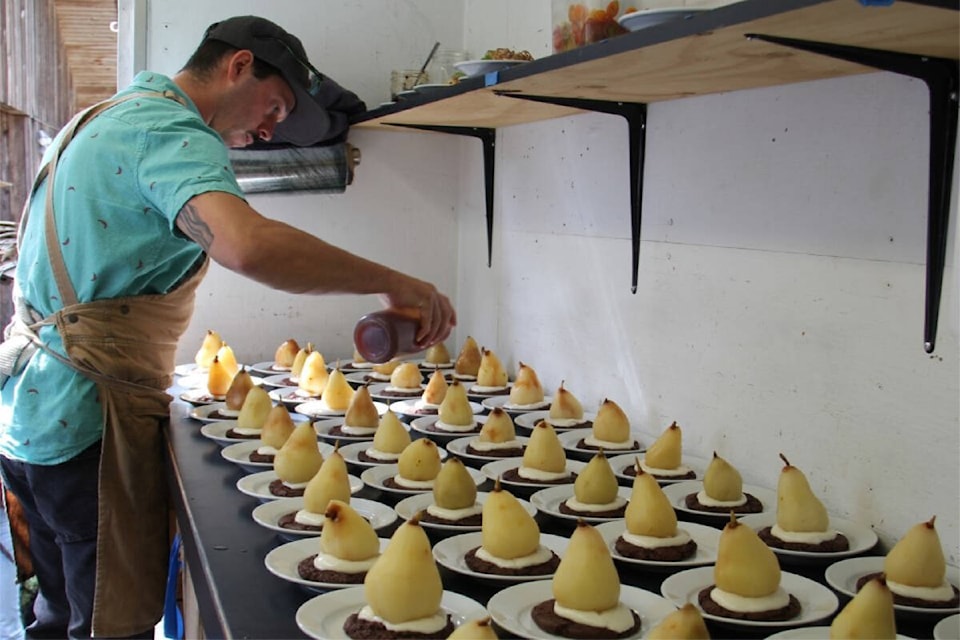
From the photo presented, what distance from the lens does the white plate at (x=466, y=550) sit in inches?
49.8

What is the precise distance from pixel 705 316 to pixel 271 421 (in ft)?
2.78

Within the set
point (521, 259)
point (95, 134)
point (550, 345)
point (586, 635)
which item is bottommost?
point (586, 635)

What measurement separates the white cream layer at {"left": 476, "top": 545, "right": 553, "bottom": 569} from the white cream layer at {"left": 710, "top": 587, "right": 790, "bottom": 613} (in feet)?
0.78

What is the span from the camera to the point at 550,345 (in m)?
2.48

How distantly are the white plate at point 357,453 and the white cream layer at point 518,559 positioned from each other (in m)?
0.48

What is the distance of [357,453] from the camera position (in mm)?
1876

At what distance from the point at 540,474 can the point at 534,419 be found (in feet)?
1.52

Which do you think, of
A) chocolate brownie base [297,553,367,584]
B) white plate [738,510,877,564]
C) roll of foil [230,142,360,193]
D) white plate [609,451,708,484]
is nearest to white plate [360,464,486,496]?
white plate [609,451,708,484]

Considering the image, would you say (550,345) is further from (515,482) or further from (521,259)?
(515,482)

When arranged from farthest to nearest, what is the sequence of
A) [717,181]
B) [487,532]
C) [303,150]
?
[303,150]
[717,181]
[487,532]

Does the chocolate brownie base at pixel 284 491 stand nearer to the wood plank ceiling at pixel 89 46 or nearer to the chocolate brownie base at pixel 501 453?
the chocolate brownie base at pixel 501 453

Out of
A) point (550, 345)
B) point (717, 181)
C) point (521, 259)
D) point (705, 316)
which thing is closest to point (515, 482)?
point (705, 316)

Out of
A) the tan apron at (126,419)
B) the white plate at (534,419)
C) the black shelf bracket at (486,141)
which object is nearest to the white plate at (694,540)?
the white plate at (534,419)

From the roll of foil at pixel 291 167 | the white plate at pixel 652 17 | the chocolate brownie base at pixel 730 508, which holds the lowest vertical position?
the chocolate brownie base at pixel 730 508
